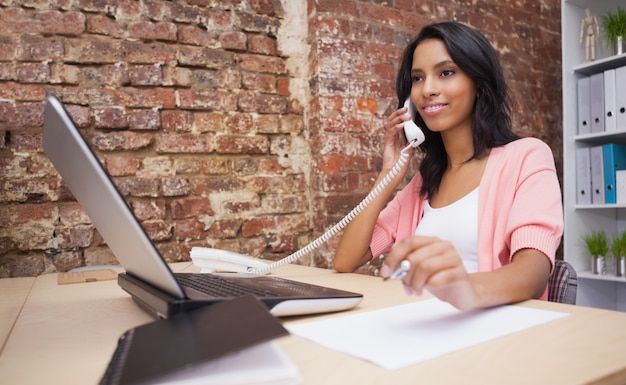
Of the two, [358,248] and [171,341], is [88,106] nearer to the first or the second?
[358,248]

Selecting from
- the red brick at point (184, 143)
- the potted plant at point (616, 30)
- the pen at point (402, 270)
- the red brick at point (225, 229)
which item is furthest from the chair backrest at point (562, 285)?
the potted plant at point (616, 30)

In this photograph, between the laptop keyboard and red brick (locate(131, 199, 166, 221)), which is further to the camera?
red brick (locate(131, 199, 166, 221))

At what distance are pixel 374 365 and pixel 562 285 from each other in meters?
0.84

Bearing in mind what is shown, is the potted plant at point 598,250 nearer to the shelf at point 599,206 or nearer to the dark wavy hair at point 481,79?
the shelf at point 599,206

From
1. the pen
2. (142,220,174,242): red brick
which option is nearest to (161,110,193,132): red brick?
(142,220,174,242): red brick

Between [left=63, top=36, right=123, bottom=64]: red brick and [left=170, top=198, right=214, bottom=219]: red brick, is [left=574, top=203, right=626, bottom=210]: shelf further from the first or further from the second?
[left=63, top=36, right=123, bottom=64]: red brick

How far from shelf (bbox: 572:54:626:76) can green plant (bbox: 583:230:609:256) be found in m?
0.93

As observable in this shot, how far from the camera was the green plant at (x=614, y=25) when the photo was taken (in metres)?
2.66

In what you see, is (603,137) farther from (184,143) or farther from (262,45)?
(184,143)

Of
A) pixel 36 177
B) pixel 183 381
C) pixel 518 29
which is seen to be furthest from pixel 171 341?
pixel 518 29

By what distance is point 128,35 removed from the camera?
6.55 feet

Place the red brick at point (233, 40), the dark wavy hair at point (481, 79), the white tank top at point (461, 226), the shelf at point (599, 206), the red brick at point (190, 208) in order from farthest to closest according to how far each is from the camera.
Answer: the shelf at point (599, 206)
the red brick at point (233, 40)
the red brick at point (190, 208)
the dark wavy hair at point (481, 79)
the white tank top at point (461, 226)

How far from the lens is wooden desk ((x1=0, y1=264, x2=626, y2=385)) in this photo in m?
0.51

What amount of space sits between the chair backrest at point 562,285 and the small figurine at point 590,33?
208 centimetres
